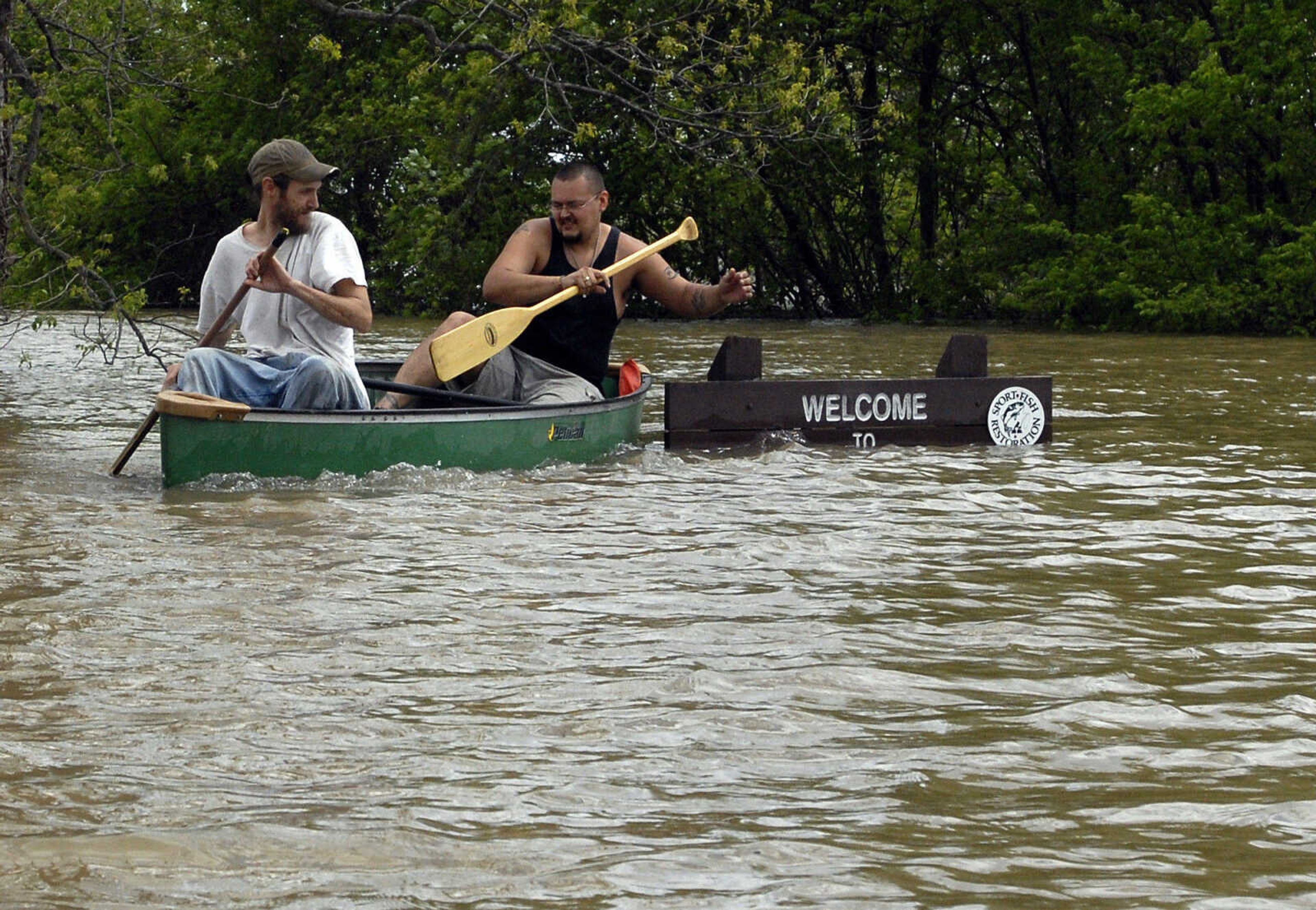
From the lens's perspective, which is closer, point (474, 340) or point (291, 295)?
point (291, 295)

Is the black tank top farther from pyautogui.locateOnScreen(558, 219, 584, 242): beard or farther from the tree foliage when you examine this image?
the tree foliage

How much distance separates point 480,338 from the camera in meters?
8.80

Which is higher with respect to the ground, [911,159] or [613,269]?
[911,159]

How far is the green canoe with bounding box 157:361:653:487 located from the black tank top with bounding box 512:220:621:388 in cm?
64

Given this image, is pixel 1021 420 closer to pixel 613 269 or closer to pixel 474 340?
pixel 613 269

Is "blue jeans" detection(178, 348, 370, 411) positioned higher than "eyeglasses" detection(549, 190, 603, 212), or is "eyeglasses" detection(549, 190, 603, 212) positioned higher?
"eyeglasses" detection(549, 190, 603, 212)

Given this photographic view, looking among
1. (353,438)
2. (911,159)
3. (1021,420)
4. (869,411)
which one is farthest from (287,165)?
(911,159)

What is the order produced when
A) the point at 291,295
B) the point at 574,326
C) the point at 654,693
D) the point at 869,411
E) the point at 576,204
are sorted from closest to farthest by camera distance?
the point at 654,693
the point at 291,295
the point at 576,204
the point at 574,326
the point at 869,411

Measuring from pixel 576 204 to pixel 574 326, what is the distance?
2.19ft

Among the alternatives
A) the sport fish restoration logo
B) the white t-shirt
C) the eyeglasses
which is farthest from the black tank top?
the sport fish restoration logo

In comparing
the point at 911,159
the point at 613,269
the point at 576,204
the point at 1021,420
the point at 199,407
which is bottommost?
the point at 1021,420

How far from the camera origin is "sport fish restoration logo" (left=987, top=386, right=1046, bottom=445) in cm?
988

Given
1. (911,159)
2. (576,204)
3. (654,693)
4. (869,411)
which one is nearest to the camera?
(654,693)

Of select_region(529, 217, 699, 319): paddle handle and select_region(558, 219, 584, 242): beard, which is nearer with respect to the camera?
select_region(529, 217, 699, 319): paddle handle
